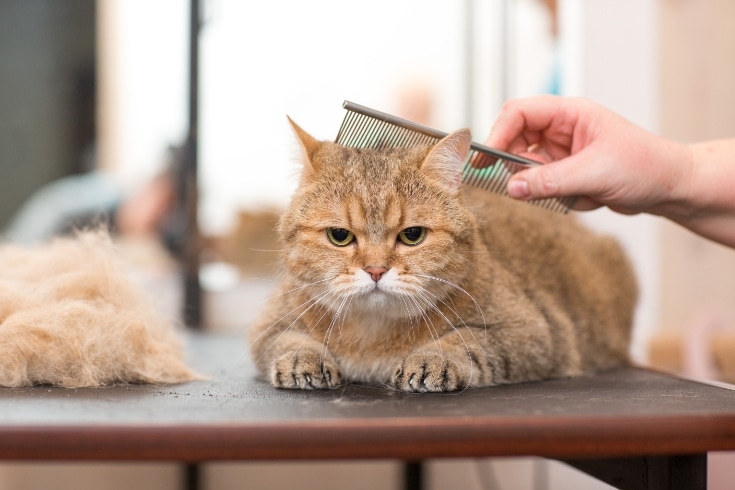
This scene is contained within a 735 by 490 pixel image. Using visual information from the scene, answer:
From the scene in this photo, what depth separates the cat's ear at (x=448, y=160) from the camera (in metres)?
1.19

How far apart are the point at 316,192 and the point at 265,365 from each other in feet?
1.06

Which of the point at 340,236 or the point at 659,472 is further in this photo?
the point at 340,236

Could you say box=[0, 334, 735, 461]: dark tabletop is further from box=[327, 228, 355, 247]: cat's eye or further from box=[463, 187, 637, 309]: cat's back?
box=[463, 187, 637, 309]: cat's back

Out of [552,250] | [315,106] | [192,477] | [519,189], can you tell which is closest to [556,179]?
[519,189]

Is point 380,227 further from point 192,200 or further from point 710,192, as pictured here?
point 192,200

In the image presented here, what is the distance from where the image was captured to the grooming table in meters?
0.72

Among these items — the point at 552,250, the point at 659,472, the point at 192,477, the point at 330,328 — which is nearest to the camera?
the point at 659,472

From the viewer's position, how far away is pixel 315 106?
2361mm

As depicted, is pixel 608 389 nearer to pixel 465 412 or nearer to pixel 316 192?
pixel 465 412

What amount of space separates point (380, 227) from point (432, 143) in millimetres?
275

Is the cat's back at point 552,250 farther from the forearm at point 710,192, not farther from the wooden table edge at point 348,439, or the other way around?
the wooden table edge at point 348,439

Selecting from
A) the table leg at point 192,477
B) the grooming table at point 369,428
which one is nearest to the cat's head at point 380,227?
the grooming table at point 369,428

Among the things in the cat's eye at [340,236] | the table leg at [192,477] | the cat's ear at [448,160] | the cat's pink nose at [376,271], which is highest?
the cat's ear at [448,160]

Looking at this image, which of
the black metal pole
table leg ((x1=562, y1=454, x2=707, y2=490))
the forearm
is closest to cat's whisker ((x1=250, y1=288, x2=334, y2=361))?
table leg ((x1=562, y1=454, x2=707, y2=490))
